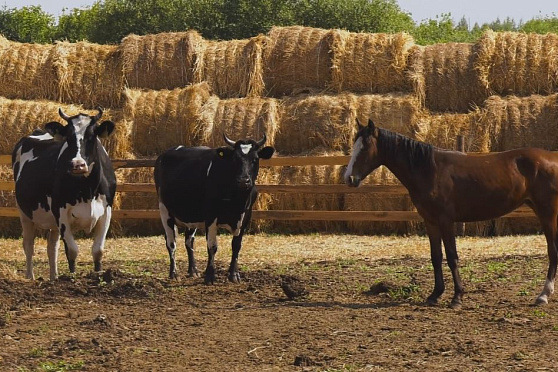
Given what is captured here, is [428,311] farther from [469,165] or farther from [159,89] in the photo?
[159,89]

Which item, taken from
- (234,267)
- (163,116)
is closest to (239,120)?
(163,116)

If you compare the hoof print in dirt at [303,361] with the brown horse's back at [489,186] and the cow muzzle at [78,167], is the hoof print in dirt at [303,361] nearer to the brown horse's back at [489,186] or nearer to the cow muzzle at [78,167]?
the brown horse's back at [489,186]

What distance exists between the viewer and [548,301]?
853cm

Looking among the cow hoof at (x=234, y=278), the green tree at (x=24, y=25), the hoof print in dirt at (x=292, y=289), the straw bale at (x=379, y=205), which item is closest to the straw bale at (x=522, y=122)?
the straw bale at (x=379, y=205)

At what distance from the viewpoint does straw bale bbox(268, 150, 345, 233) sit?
1622cm

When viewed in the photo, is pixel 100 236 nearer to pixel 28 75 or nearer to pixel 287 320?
pixel 287 320

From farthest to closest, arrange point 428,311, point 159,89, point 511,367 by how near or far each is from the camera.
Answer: point 159,89
point 428,311
point 511,367

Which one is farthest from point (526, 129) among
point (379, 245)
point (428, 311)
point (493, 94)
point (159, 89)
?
point (428, 311)

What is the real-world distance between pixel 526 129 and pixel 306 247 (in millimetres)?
4381

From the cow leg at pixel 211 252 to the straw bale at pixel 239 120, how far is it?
19.3ft

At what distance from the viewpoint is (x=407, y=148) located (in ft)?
29.8

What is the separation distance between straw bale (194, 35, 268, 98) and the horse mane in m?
8.40

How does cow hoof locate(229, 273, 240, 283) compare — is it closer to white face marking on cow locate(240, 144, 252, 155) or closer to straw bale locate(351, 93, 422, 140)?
white face marking on cow locate(240, 144, 252, 155)

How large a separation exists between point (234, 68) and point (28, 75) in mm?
4005
